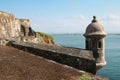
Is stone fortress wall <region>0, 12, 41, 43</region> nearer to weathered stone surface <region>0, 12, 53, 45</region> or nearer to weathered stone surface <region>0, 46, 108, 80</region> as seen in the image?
weathered stone surface <region>0, 12, 53, 45</region>

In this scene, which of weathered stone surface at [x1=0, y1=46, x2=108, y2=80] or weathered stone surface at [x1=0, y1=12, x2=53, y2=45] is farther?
weathered stone surface at [x1=0, y1=12, x2=53, y2=45]

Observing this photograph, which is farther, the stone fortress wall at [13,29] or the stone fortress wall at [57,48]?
the stone fortress wall at [13,29]

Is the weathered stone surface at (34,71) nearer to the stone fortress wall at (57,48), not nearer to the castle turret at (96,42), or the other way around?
the stone fortress wall at (57,48)

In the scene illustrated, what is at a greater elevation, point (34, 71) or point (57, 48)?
point (57, 48)

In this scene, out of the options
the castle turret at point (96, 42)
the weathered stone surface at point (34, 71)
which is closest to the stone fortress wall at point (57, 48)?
the castle turret at point (96, 42)

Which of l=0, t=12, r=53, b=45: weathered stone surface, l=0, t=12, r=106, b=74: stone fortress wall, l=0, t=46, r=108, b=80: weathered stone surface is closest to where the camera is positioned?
l=0, t=46, r=108, b=80: weathered stone surface

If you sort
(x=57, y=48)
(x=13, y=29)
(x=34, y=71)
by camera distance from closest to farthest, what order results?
(x=34, y=71)
(x=57, y=48)
(x=13, y=29)

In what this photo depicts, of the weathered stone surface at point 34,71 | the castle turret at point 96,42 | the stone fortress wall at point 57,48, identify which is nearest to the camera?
the weathered stone surface at point 34,71

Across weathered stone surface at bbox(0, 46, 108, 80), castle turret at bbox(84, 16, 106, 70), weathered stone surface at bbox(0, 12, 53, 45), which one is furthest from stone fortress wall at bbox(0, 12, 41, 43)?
weathered stone surface at bbox(0, 46, 108, 80)

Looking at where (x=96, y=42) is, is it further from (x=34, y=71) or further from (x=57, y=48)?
(x=34, y=71)

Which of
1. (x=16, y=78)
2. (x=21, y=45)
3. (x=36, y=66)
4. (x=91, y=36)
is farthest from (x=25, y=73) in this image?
(x=91, y=36)

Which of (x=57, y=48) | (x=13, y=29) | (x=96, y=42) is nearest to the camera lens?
(x=57, y=48)

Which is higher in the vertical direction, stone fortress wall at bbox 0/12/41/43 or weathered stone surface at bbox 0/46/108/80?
stone fortress wall at bbox 0/12/41/43

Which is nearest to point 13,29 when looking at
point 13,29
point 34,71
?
point 13,29
